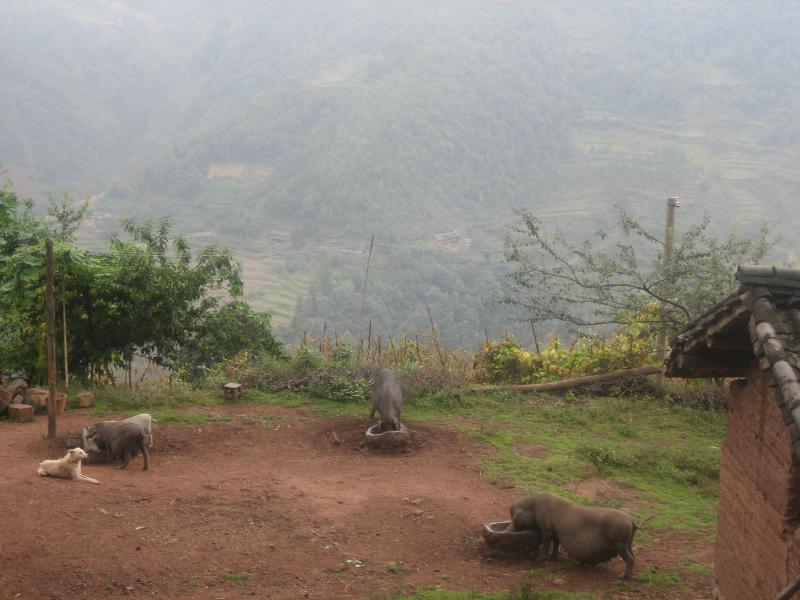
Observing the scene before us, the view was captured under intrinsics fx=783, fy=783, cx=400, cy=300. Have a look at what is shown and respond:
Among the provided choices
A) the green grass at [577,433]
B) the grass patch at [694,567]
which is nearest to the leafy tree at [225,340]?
the green grass at [577,433]

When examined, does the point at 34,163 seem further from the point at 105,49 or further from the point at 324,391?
the point at 324,391

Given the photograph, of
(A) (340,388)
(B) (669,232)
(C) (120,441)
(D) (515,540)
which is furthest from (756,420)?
(B) (669,232)

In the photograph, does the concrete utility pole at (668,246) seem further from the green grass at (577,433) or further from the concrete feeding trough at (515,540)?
the concrete feeding trough at (515,540)

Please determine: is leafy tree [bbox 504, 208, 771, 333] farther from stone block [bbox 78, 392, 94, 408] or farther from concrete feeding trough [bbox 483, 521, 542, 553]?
stone block [bbox 78, 392, 94, 408]

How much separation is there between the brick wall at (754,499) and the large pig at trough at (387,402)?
5.18 metres

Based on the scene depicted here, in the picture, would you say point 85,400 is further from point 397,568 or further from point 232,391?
point 397,568

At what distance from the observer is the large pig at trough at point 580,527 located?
22.7 ft

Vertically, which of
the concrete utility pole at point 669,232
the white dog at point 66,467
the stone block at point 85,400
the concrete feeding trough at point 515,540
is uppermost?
the concrete utility pole at point 669,232

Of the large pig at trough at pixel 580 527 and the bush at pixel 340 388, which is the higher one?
the bush at pixel 340 388

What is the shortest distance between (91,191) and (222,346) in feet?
189

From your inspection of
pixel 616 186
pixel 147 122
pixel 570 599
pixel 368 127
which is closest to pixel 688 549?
pixel 570 599

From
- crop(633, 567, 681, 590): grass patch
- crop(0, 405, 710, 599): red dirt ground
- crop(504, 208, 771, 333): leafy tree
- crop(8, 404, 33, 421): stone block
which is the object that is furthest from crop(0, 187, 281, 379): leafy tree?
crop(633, 567, 681, 590): grass patch

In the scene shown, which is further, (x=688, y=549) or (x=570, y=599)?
(x=688, y=549)

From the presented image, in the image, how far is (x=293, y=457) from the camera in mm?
10258
